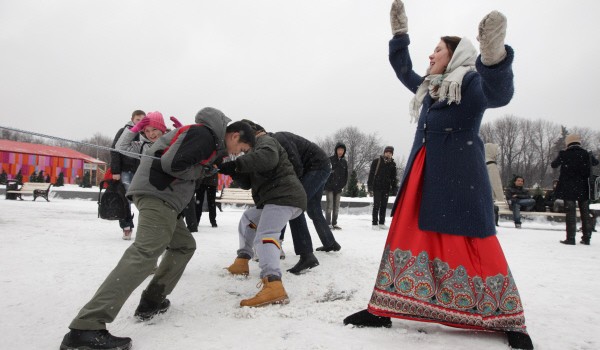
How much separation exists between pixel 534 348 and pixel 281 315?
156cm

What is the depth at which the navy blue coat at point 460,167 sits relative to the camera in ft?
7.92

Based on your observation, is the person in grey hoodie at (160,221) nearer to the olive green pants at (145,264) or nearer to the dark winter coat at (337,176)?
the olive green pants at (145,264)

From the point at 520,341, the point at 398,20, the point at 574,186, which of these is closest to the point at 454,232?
the point at 520,341

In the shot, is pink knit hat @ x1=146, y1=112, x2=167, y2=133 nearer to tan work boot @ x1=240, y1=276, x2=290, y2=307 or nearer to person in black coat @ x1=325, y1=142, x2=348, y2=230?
tan work boot @ x1=240, y1=276, x2=290, y2=307

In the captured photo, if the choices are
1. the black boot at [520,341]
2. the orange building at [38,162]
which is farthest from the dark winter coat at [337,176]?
the orange building at [38,162]

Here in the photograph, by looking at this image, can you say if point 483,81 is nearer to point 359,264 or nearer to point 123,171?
point 359,264

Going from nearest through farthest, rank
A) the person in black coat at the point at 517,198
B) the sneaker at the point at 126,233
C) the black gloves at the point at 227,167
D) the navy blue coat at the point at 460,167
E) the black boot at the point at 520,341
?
the black boot at the point at 520,341, the navy blue coat at the point at 460,167, the black gloves at the point at 227,167, the sneaker at the point at 126,233, the person in black coat at the point at 517,198

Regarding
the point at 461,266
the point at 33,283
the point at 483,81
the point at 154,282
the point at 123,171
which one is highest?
the point at 483,81

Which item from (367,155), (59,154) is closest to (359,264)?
(59,154)

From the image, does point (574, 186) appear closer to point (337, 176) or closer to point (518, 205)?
point (518, 205)

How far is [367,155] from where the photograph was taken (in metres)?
71.3

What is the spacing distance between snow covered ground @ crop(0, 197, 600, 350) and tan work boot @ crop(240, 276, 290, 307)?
7cm

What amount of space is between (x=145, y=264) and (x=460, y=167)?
6.54 ft

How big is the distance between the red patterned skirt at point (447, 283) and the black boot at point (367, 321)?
11cm
